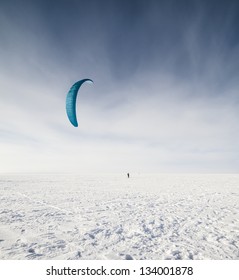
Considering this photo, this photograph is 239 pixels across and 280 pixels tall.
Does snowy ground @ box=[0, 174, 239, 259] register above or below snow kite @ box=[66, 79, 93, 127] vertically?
below

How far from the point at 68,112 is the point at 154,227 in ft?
24.9

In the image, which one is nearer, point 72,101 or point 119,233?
point 119,233

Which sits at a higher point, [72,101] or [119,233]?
[72,101]

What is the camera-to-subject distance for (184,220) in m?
7.62

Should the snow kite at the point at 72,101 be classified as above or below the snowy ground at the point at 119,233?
above

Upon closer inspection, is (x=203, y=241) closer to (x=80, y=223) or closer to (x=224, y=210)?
(x=80, y=223)

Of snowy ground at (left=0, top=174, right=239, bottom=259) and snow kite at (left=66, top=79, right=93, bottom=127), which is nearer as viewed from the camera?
snowy ground at (left=0, top=174, right=239, bottom=259)

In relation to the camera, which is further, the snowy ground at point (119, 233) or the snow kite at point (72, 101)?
the snow kite at point (72, 101)

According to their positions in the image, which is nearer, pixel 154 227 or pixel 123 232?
pixel 123 232
